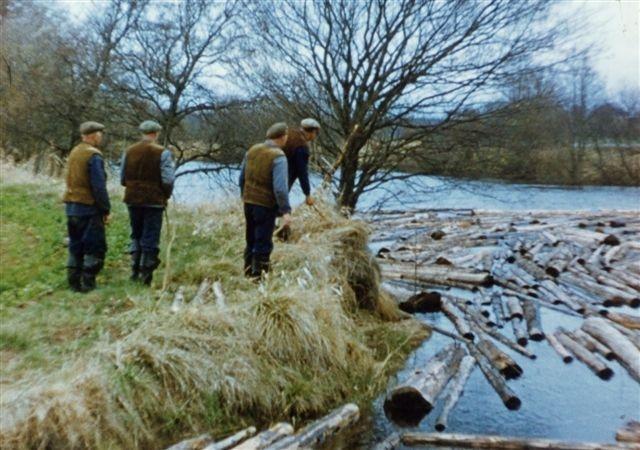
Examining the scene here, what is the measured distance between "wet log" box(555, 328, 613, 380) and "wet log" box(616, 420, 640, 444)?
4.57 ft

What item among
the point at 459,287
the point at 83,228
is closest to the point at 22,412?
the point at 83,228

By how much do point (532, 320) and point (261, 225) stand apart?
4.38m

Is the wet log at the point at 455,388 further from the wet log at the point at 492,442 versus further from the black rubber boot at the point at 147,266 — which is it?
the black rubber boot at the point at 147,266

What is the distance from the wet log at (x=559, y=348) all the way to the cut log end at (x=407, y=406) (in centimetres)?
247

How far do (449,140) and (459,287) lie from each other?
230 inches

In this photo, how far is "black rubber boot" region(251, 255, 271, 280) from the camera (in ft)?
25.0

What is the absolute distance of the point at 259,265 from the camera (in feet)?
25.1

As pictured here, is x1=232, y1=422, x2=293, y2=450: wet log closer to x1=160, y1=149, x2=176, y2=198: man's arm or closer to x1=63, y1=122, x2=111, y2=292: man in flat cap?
x1=63, y1=122, x2=111, y2=292: man in flat cap

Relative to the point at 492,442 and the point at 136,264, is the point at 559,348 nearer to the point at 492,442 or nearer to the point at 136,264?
the point at 492,442

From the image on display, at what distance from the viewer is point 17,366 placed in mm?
5184

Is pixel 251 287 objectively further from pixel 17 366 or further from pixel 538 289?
pixel 538 289

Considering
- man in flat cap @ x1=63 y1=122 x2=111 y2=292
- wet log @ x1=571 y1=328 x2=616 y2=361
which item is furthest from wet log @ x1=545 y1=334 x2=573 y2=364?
man in flat cap @ x1=63 y1=122 x2=111 y2=292

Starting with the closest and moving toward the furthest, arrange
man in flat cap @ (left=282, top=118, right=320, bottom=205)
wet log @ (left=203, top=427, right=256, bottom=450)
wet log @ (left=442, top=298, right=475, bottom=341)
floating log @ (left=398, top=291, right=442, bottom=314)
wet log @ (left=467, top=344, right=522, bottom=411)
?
wet log @ (left=203, top=427, right=256, bottom=450), wet log @ (left=467, top=344, right=522, bottom=411), man in flat cap @ (left=282, top=118, right=320, bottom=205), wet log @ (left=442, top=298, right=475, bottom=341), floating log @ (left=398, top=291, right=442, bottom=314)

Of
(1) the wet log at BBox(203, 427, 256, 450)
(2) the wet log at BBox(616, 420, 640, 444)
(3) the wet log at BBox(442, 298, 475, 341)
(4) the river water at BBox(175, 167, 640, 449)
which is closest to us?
(1) the wet log at BBox(203, 427, 256, 450)
